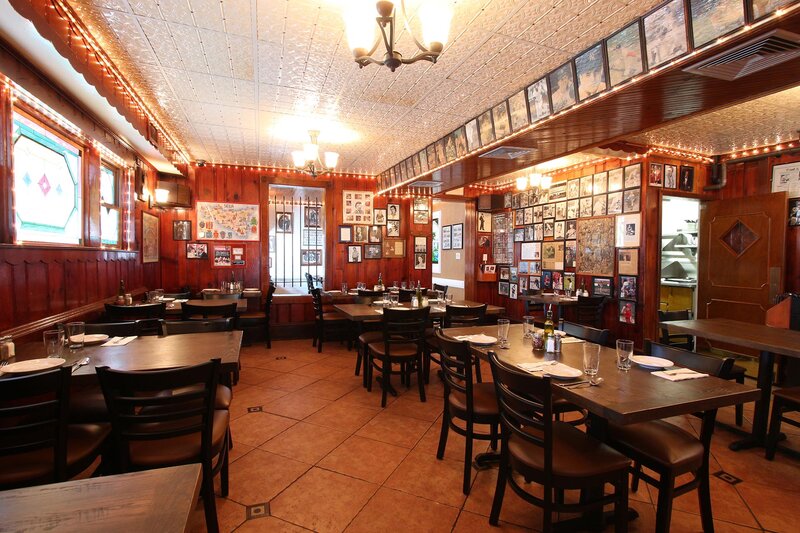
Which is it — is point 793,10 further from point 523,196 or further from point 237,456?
point 523,196

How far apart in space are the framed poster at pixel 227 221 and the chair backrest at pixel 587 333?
5.33m

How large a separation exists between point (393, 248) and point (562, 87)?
4.74 metres

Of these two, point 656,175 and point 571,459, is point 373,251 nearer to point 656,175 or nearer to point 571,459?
point 656,175

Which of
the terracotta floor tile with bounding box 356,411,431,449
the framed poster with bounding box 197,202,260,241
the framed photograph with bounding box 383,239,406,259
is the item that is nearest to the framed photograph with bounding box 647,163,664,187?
the framed photograph with bounding box 383,239,406,259

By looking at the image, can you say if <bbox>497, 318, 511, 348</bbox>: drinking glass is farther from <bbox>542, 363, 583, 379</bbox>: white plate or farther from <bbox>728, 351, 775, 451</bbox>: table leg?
<bbox>728, 351, 775, 451</bbox>: table leg

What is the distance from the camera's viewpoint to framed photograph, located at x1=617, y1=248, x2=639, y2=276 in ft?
18.1

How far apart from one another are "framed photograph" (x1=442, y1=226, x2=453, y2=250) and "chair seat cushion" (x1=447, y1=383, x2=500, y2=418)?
749 centimetres

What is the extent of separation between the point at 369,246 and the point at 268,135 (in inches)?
114

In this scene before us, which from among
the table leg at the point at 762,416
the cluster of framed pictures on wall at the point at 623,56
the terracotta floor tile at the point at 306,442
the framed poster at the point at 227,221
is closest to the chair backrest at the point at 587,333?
the table leg at the point at 762,416

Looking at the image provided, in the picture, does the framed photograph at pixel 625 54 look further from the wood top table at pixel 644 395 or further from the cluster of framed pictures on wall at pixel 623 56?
the wood top table at pixel 644 395

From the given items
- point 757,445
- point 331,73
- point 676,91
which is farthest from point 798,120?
point 331,73

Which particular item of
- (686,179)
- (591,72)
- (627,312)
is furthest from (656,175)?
(591,72)

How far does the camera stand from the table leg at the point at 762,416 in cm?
300

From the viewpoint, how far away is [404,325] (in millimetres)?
3871
